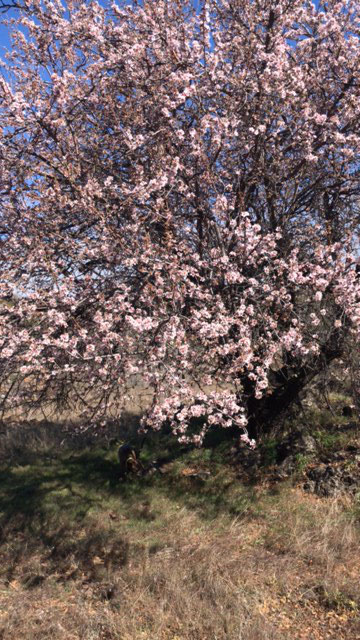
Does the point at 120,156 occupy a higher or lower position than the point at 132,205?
higher

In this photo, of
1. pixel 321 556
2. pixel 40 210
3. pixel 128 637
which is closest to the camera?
pixel 128 637

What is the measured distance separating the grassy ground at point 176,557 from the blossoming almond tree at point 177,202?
1620mm

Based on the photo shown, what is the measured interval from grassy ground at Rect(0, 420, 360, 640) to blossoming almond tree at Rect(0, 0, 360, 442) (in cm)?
162

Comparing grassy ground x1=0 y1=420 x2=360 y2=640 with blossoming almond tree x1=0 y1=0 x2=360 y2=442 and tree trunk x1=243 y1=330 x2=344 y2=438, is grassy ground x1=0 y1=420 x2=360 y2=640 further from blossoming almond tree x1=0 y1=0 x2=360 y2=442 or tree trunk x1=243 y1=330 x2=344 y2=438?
blossoming almond tree x1=0 y1=0 x2=360 y2=442

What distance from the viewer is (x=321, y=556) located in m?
6.01

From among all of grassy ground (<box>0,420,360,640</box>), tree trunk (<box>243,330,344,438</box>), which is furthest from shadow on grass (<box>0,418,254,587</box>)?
tree trunk (<box>243,330,344,438</box>)

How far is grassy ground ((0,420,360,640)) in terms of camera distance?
5.23 meters

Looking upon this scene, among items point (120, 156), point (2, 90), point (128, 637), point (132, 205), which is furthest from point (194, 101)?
point (128, 637)

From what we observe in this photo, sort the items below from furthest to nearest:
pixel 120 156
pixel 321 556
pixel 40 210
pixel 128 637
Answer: pixel 120 156, pixel 40 210, pixel 321 556, pixel 128 637

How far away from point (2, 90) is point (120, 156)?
1.71 m

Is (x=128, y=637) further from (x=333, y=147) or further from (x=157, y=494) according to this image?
(x=333, y=147)

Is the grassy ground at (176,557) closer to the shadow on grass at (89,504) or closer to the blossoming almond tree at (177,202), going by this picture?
the shadow on grass at (89,504)

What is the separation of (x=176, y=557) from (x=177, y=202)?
4.84 meters

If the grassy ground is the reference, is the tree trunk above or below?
above
